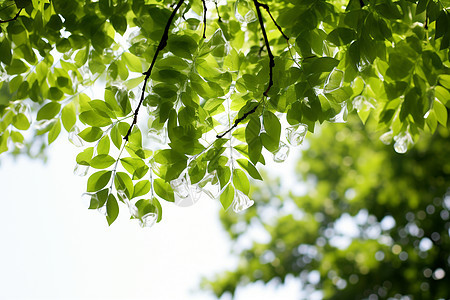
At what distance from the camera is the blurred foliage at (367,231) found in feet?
19.5

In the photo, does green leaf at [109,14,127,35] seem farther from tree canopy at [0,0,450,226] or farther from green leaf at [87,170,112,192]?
green leaf at [87,170,112,192]

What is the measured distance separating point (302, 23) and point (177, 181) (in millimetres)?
644

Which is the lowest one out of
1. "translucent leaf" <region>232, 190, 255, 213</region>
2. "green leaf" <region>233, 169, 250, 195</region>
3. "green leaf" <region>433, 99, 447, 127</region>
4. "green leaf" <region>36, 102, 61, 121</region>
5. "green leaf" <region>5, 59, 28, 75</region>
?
"green leaf" <region>433, 99, 447, 127</region>

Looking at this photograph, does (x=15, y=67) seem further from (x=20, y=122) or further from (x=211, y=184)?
(x=211, y=184)

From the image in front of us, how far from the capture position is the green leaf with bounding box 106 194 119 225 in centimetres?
141

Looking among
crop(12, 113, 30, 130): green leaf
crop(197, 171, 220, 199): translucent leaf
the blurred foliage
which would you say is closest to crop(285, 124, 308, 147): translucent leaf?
crop(197, 171, 220, 199): translucent leaf

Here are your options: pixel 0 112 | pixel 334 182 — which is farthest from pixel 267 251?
pixel 0 112

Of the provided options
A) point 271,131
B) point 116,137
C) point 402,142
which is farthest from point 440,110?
point 116,137

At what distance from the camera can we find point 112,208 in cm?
141

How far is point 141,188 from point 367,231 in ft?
21.8

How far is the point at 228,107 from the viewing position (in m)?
1.49

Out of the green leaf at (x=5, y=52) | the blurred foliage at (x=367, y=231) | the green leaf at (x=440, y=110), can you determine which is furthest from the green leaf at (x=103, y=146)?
the blurred foliage at (x=367, y=231)

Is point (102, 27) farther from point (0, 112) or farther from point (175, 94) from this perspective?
point (0, 112)

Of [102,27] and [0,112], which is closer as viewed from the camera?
[102,27]
